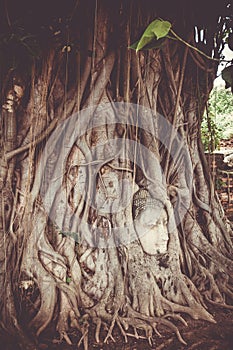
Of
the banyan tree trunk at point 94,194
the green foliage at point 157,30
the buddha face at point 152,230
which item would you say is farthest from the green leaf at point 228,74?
the buddha face at point 152,230

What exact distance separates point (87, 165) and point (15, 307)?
0.84m

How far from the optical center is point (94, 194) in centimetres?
226

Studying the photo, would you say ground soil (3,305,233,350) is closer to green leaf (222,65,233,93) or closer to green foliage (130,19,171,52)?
green leaf (222,65,233,93)

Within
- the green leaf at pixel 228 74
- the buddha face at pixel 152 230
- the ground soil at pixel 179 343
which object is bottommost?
the ground soil at pixel 179 343

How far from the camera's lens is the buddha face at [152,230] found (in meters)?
2.24

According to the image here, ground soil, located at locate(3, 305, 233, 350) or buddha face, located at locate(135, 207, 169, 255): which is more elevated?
buddha face, located at locate(135, 207, 169, 255)

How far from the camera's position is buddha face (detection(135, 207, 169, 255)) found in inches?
88.0

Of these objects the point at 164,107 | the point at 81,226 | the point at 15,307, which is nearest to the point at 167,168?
the point at 164,107

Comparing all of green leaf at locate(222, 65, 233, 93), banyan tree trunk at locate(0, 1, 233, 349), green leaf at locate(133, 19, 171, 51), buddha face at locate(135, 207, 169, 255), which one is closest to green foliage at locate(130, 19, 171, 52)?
green leaf at locate(133, 19, 171, 51)

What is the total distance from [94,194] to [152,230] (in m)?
0.39

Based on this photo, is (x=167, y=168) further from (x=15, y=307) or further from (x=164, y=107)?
(x=15, y=307)

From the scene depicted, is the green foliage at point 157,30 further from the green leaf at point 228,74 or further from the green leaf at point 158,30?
the green leaf at point 228,74

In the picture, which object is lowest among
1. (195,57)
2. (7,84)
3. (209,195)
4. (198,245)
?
(198,245)

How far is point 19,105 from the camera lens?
7.39ft
